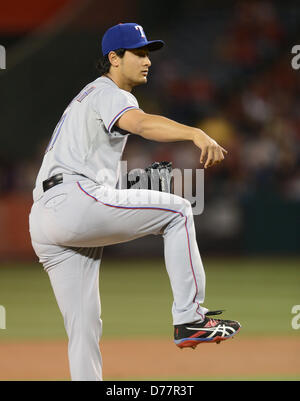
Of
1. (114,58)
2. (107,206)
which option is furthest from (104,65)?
(107,206)

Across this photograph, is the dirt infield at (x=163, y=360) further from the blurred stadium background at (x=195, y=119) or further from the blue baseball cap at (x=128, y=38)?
the blue baseball cap at (x=128, y=38)

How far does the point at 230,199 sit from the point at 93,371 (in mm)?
9013

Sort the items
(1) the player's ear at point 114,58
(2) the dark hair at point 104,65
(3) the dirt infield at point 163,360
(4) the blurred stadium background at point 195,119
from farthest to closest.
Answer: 1. (4) the blurred stadium background at point 195,119
2. (3) the dirt infield at point 163,360
3. (2) the dark hair at point 104,65
4. (1) the player's ear at point 114,58

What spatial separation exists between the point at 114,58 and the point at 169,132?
0.89 meters

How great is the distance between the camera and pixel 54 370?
20.0 feet

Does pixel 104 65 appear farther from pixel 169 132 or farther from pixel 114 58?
pixel 169 132

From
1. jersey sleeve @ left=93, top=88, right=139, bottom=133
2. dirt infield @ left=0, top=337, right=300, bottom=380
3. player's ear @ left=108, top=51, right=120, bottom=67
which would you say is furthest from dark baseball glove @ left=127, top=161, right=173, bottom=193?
dirt infield @ left=0, top=337, right=300, bottom=380

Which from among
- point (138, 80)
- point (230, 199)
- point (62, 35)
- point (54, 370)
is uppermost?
point (62, 35)

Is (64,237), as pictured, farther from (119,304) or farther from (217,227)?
(217,227)

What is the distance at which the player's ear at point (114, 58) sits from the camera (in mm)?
4172

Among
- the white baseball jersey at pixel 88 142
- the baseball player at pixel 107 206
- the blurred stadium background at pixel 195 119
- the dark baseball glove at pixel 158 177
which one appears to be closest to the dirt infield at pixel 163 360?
the baseball player at pixel 107 206

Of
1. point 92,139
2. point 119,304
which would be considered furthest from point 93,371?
point 119,304

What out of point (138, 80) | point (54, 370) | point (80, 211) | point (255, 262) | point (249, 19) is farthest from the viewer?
point (249, 19)

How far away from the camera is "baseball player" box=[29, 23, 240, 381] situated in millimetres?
3824
